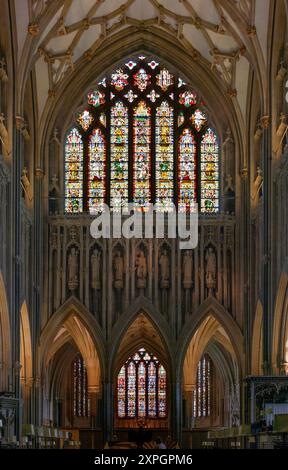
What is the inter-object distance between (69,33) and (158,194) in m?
7.45

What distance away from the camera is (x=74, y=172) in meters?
41.9

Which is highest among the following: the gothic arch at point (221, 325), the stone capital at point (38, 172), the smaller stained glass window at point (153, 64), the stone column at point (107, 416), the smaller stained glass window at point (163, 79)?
the smaller stained glass window at point (153, 64)

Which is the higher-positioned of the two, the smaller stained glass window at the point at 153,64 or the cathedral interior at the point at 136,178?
the smaller stained glass window at the point at 153,64

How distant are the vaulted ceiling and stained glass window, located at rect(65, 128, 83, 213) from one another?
2.01 meters

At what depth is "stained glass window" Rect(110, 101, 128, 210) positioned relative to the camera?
4156cm


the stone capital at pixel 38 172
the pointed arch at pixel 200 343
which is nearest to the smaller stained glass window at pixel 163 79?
the stone capital at pixel 38 172

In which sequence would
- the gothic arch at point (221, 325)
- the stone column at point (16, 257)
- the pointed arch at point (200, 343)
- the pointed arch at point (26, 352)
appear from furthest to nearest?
A: 1. the pointed arch at point (200, 343)
2. the gothic arch at point (221, 325)
3. the pointed arch at point (26, 352)
4. the stone column at point (16, 257)

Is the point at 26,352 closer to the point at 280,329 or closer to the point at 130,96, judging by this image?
the point at 280,329

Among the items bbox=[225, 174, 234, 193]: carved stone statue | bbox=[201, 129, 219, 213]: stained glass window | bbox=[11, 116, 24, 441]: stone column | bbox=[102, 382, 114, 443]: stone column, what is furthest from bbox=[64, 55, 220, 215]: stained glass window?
bbox=[102, 382, 114, 443]: stone column

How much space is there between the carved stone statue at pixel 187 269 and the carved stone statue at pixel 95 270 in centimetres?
336

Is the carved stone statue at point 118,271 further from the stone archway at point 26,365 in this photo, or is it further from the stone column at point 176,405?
the stone column at point 176,405

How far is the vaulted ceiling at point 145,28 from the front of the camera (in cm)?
3472

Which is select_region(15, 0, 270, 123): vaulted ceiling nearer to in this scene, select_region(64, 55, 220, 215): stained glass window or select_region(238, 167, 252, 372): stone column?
select_region(64, 55, 220, 215): stained glass window
